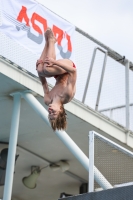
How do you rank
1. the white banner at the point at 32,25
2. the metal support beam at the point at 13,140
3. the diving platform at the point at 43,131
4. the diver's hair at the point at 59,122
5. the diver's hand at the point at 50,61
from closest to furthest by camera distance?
the diver's hand at the point at 50,61, the diver's hair at the point at 59,122, the white banner at the point at 32,25, the metal support beam at the point at 13,140, the diving platform at the point at 43,131

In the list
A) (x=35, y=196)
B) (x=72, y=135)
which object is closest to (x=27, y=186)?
(x=35, y=196)

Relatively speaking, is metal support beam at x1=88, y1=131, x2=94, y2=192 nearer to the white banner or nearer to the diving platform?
the diving platform

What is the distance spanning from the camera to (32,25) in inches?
569

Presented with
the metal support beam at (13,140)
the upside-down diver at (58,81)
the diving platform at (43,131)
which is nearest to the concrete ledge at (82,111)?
the diving platform at (43,131)

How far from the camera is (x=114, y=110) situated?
55.6 ft

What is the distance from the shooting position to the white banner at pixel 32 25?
14133 mm

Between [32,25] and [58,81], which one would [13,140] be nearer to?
[32,25]

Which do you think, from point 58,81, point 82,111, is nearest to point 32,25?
point 82,111

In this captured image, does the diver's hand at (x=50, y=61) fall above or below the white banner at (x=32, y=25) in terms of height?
below

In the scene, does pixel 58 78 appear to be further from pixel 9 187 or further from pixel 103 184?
pixel 9 187

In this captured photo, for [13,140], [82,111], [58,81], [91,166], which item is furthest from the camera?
[82,111]

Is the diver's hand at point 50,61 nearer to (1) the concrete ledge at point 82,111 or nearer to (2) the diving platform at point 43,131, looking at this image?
(2) the diving platform at point 43,131

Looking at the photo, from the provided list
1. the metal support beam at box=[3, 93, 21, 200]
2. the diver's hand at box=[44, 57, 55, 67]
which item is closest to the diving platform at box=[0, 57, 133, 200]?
the metal support beam at box=[3, 93, 21, 200]

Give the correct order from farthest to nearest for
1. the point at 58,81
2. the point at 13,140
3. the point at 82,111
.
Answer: the point at 82,111
the point at 13,140
the point at 58,81
